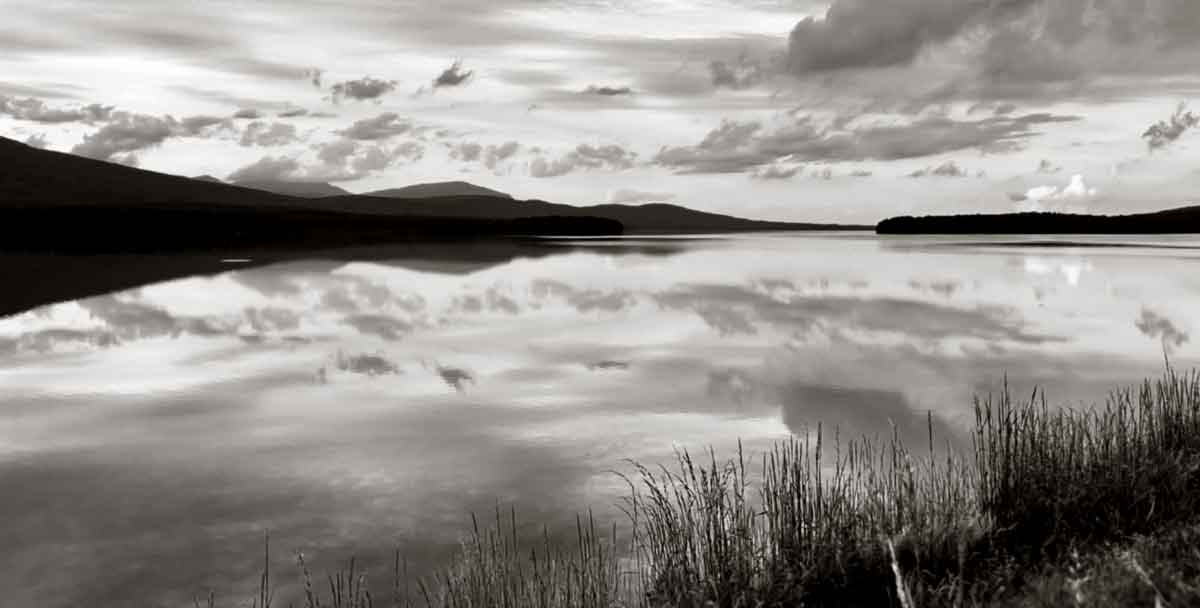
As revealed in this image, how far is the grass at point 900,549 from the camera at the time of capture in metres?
8.59

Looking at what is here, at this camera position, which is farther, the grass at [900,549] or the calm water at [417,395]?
the calm water at [417,395]

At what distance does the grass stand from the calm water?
2.77 meters

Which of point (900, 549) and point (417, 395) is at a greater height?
point (900, 549)

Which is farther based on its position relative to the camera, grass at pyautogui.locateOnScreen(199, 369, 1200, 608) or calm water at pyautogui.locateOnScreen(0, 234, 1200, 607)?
calm water at pyautogui.locateOnScreen(0, 234, 1200, 607)

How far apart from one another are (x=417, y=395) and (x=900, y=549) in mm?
16064

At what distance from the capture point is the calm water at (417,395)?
13173 mm

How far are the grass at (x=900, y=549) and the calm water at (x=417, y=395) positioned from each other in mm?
2768

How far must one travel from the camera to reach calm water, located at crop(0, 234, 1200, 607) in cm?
1317

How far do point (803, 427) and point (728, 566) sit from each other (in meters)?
10.4

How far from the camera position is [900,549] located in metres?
9.88

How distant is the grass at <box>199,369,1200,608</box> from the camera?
859 cm

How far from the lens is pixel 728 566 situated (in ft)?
30.8

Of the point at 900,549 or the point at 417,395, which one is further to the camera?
the point at 417,395

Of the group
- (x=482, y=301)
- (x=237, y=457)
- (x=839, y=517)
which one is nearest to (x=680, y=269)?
(x=482, y=301)
